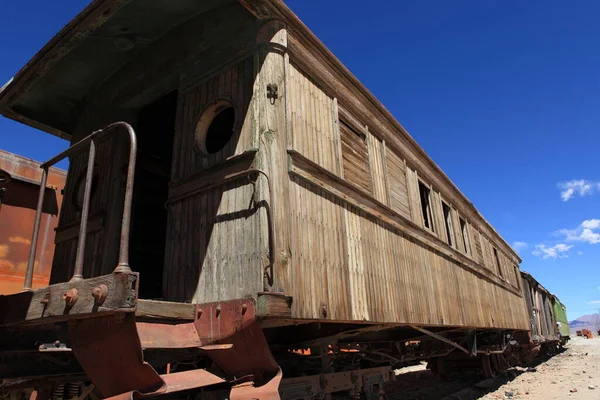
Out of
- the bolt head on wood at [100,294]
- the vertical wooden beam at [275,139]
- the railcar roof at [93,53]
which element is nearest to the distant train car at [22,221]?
the railcar roof at [93,53]

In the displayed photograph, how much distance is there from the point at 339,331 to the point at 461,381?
36.0 feet


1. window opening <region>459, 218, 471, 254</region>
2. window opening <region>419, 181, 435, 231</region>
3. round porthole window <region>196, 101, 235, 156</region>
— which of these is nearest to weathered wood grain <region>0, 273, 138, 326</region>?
round porthole window <region>196, 101, 235, 156</region>

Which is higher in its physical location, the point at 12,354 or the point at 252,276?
the point at 252,276

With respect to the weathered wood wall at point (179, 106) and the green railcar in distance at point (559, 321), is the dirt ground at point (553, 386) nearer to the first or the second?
the weathered wood wall at point (179, 106)

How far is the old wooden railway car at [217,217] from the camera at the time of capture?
11.3 ft

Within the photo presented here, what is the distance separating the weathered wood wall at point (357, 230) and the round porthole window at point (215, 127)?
1.01 meters

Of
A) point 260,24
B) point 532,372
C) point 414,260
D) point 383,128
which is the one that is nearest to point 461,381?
point 532,372

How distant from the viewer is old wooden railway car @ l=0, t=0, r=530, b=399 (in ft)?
11.3

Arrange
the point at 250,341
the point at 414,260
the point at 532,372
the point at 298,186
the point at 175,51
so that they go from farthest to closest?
1. the point at 532,372
2. the point at 414,260
3. the point at 175,51
4. the point at 298,186
5. the point at 250,341

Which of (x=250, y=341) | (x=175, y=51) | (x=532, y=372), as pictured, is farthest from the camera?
(x=532, y=372)

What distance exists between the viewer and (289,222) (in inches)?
167

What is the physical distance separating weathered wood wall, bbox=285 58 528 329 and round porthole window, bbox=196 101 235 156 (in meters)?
1.01

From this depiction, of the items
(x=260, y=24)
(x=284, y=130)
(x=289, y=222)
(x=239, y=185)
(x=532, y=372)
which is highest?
(x=260, y=24)

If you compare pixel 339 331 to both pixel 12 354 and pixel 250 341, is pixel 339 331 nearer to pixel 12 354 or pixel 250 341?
pixel 250 341
